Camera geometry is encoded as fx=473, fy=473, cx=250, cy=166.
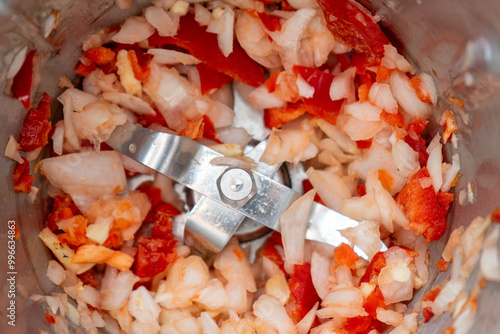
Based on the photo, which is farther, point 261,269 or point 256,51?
point 261,269

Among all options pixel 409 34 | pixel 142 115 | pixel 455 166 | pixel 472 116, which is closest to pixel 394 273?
pixel 455 166

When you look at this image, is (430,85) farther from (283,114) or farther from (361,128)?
(283,114)

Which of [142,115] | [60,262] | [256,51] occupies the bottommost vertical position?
[60,262]

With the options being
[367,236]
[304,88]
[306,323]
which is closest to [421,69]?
[304,88]

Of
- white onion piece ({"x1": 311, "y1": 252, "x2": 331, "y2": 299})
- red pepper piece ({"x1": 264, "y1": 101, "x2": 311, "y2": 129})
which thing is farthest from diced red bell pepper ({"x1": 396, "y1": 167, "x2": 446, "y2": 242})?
red pepper piece ({"x1": 264, "y1": 101, "x2": 311, "y2": 129})

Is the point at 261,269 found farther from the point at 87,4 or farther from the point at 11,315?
the point at 87,4

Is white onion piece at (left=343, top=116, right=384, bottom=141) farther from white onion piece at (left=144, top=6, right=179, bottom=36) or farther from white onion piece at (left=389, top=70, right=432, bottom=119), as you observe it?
white onion piece at (left=144, top=6, right=179, bottom=36)

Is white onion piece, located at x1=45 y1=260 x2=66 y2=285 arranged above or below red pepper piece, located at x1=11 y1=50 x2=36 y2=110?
below
